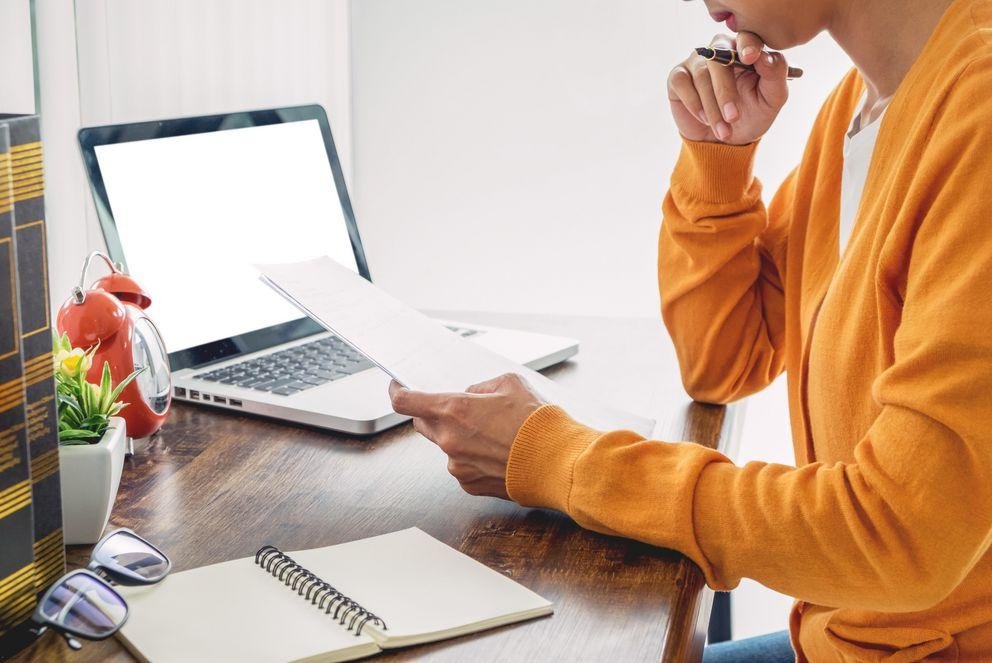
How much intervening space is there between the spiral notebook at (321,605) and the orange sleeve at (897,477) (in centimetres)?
11

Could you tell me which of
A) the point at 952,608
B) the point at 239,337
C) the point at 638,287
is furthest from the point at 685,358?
the point at 638,287

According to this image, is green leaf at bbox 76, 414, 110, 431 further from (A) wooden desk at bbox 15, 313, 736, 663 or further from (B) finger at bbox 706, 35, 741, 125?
(B) finger at bbox 706, 35, 741, 125

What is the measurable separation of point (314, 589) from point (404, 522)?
5.4 inches

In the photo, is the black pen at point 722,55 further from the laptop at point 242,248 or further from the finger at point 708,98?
the laptop at point 242,248

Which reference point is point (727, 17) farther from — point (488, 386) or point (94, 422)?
point (94, 422)

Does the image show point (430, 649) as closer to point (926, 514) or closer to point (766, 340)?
point (926, 514)

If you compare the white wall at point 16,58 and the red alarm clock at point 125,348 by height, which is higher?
the white wall at point 16,58

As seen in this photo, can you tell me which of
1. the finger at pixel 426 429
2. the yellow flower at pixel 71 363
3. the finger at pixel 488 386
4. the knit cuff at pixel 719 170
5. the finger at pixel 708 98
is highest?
the finger at pixel 708 98

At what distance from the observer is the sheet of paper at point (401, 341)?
883 millimetres

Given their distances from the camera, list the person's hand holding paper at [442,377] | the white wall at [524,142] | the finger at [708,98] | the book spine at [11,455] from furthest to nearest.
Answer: the white wall at [524,142], the finger at [708,98], the person's hand holding paper at [442,377], the book spine at [11,455]

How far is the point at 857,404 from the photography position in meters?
0.78

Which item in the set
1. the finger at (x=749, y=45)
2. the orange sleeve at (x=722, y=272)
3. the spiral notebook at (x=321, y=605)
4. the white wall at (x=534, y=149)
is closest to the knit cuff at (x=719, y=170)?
the orange sleeve at (x=722, y=272)

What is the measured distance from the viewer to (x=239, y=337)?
1155 millimetres

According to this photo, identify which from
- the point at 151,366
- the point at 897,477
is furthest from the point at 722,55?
the point at 151,366
